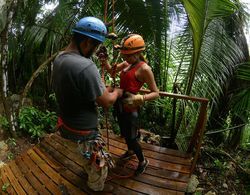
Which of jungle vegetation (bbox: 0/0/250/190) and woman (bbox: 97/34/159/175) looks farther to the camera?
jungle vegetation (bbox: 0/0/250/190)

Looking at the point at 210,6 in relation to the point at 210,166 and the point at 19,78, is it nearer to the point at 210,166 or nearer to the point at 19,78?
the point at 210,166

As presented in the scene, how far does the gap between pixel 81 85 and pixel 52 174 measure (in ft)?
6.05

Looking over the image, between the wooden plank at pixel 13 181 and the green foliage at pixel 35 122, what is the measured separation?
3.56 ft

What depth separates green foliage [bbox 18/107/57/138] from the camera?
16.7ft

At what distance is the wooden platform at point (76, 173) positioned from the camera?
3.31 meters

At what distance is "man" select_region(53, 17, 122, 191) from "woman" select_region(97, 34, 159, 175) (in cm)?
25

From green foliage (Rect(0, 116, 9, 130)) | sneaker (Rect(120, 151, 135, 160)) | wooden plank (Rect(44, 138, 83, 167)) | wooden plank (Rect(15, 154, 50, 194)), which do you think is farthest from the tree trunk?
sneaker (Rect(120, 151, 135, 160))

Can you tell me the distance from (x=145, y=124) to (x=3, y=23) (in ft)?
10.3

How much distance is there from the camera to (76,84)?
227 cm

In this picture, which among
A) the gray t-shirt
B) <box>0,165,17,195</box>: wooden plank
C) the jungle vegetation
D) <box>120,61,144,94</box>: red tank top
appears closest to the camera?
the gray t-shirt

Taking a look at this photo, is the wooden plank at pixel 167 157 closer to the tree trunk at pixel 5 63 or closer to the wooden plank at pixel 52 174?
the wooden plank at pixel 52 174

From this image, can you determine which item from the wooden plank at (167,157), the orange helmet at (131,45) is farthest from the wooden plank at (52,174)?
the orange helmet at (131,45)

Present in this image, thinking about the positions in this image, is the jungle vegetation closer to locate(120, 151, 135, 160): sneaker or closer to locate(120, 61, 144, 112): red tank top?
locate(120, 151, 135, 160): sneaker

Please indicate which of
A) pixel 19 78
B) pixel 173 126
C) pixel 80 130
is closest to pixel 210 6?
pixel 173 126
